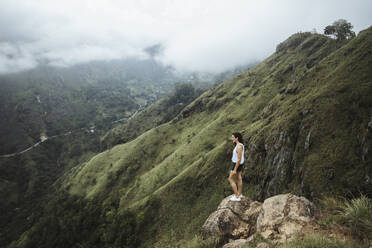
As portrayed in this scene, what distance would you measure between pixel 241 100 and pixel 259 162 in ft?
224

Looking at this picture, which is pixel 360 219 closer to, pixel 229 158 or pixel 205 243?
pixel 205 243

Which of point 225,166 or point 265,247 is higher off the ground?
point 265,247

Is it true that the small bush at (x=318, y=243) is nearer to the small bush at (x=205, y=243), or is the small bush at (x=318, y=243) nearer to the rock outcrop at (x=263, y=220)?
the rock outcrop at (x=263, y=220)

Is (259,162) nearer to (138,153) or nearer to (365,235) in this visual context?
(365,235)

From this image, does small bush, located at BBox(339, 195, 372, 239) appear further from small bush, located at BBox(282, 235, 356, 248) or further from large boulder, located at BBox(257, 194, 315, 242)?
large boulder, located at BBox(257, 194, 315, 242)

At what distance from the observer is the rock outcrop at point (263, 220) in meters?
9.73

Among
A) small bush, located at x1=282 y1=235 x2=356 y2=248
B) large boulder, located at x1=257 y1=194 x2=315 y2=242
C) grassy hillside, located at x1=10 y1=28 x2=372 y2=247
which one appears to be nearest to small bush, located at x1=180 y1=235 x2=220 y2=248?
large boulder, located at x1=257 y1=194 x2=315 y2=242

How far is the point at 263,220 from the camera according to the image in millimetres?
10891

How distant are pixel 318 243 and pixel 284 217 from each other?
307 centimetres

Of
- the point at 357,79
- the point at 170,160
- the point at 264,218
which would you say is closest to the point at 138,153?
the point at 170,160

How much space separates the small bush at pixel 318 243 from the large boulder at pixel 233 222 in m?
4.07

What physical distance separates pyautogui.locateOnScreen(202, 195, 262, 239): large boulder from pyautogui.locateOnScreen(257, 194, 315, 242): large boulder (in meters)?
1.35

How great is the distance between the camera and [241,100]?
11206 cm

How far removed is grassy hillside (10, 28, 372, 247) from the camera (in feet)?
102
